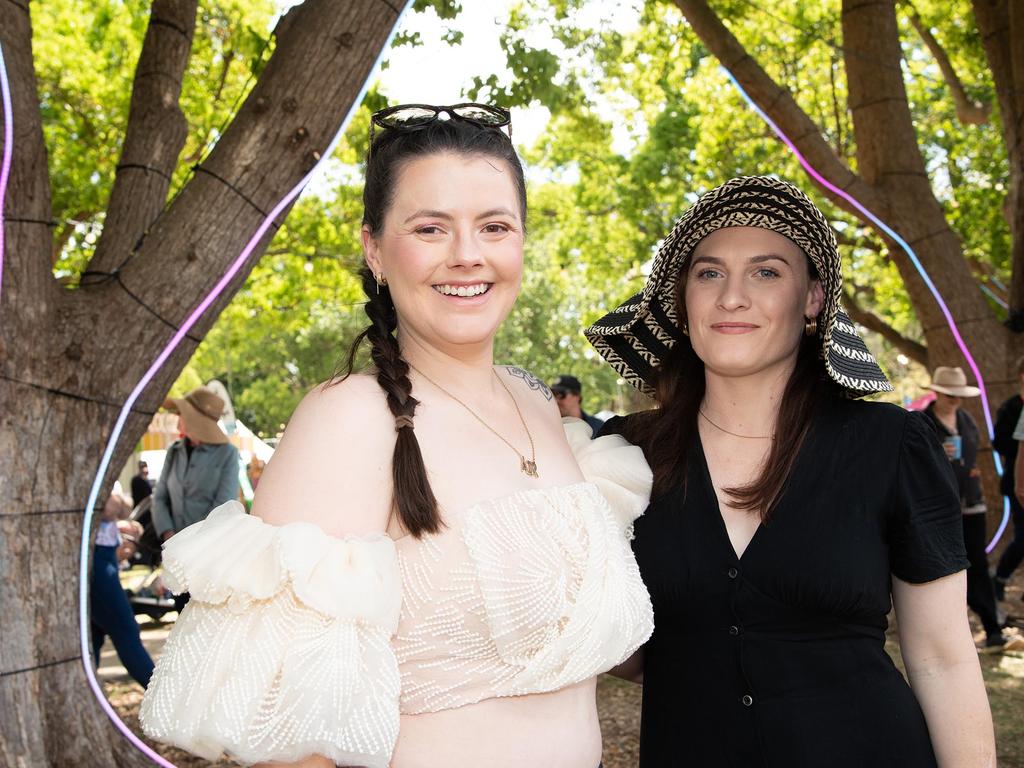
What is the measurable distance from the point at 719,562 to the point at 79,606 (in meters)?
2.59

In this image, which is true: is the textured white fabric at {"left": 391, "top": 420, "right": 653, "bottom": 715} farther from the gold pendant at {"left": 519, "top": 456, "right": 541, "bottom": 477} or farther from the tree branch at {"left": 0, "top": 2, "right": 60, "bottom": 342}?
the tree branch at {"left": 0, "top": 2, "right": 60, "bottom": 342}

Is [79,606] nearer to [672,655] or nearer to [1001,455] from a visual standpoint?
[672,655]

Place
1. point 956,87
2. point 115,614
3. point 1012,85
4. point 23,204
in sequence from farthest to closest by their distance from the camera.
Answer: point 956,87 → point 1012,85 → point 115,614 → point 23,204

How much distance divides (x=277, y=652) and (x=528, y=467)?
2.06ft

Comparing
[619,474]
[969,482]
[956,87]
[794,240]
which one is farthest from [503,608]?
[956,87]

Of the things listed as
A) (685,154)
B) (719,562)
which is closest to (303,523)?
(719,562)

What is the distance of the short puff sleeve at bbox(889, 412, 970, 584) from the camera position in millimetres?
1999

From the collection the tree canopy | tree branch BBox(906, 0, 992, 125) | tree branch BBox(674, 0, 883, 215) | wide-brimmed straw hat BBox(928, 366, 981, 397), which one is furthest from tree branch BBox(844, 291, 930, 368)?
wide-brimmed straw hat BBox(928, 366, 981, 397)

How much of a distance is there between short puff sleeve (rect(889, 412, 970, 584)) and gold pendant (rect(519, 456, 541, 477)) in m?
0.76

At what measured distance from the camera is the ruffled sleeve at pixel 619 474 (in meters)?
2.12

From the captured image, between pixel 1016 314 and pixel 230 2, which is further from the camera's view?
pixel 230 2

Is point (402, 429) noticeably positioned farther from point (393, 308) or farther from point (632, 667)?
point (632, 667)

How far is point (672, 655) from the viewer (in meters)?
2.11

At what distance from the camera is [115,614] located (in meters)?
5.81
